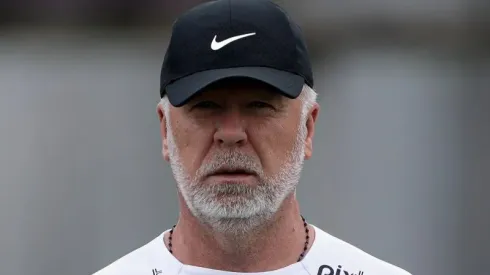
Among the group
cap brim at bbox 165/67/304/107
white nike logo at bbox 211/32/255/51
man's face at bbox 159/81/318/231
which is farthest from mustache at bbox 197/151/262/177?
white nike logo at bbox 211/32/255/51

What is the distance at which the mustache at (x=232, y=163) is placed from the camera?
232 centimetres

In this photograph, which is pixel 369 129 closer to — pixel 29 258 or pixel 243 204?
pixel 29 258

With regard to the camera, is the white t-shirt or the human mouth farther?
the white t-shirt

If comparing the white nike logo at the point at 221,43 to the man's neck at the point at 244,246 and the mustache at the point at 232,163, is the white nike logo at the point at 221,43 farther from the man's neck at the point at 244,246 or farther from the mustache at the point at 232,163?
the man's neck at the point at 244,246

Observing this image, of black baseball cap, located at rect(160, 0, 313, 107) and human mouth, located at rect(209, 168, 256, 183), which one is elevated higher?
black baseball cap, located at rect(160, 0, 313, 107)

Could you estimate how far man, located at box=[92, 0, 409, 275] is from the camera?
7.71ft

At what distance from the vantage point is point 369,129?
15.3ft

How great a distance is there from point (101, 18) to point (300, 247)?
2.37m

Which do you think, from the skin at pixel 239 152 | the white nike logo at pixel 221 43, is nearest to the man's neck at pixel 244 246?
the skin at pixel 239 152

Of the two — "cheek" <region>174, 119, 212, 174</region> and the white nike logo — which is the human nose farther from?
the white nike logo

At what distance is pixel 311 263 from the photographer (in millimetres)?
2600

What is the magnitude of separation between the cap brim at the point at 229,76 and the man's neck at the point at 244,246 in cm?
33

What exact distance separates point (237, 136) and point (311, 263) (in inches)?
19.3

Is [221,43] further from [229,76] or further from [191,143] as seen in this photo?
[191,143]
